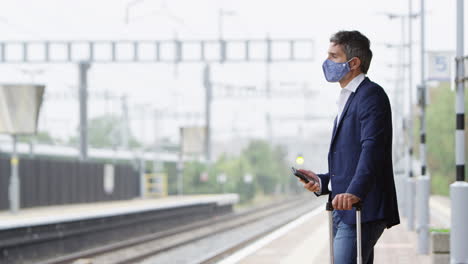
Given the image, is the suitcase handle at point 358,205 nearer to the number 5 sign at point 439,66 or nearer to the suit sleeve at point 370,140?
the suit sleeve at point 370,140

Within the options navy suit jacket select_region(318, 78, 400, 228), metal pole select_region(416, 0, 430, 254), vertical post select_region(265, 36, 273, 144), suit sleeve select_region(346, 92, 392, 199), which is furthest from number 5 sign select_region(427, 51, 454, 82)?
vertical post select_region(265, 36, 273, 144)

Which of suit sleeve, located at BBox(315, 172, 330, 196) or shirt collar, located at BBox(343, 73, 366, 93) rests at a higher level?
shirt collar, located at BBox(343, 73, 366, 93)

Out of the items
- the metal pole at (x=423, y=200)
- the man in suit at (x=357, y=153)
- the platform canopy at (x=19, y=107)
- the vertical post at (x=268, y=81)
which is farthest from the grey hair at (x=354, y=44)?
the vertical post at (x=268, y=81)

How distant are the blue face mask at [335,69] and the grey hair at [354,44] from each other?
0.06 metres

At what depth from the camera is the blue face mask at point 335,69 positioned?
17.3 feet

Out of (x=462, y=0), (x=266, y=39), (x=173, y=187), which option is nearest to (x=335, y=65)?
(x=462, y=0)

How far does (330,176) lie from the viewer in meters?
5.30

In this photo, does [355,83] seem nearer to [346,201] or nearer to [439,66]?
[346,201]

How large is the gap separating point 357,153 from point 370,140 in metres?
0.21

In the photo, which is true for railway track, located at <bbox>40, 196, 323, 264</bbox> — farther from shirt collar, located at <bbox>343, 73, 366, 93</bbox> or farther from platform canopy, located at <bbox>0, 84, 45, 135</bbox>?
shirt collar, located at <bbox>343, 73, 366, 93</bbox>

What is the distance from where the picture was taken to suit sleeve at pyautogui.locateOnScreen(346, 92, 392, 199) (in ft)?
16.1

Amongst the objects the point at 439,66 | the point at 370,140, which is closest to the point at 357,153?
the point at 370,140

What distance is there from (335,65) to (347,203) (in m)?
0.86

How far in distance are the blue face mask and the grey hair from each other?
57mm
